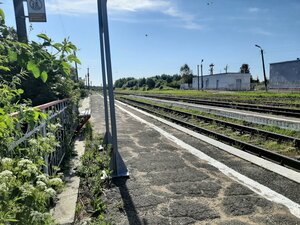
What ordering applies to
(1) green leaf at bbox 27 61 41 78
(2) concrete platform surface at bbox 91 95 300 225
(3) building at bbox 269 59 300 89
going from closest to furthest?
(1) green leaf at bbox 27 61 41 78 < (2) concrete platform surface at bbox 91 95 300 225 < (3) building at bbox 269 59 300 89

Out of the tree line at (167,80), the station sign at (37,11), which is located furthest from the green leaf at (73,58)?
the tree line at (167,80)

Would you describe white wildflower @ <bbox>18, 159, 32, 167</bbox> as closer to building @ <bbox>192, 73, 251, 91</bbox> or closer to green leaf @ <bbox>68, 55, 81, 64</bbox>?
green leaf @ <bbox>68, 55, 81, 64</bbox>

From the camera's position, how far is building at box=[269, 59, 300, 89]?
45.4 m

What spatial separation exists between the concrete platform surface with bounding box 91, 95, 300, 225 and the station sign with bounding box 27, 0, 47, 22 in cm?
468

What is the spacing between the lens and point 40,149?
2.62m

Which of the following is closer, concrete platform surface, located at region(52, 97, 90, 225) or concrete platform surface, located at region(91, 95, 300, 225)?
concrete platform surface, located at region(52, 97, 90, 225)

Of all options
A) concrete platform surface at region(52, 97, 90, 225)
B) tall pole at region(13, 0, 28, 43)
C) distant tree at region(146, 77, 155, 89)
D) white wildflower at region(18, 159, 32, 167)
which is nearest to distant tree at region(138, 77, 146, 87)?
Result: distant tree at region(146, 77, 155, 89)

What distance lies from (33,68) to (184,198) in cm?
341

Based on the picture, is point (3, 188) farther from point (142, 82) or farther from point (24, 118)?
point (142, 82)

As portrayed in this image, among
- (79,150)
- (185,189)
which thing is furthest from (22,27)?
(185,189)

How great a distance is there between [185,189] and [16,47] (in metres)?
3.73

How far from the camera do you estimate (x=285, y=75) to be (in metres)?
47.9

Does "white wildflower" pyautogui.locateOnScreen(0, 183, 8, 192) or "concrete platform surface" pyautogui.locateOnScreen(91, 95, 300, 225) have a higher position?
"white wildflower" pyautogui.locateOnScreen(0, 183, 8, 192)

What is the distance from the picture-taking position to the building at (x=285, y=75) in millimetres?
45406
